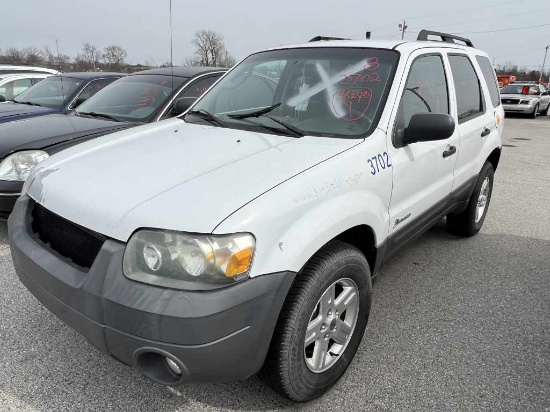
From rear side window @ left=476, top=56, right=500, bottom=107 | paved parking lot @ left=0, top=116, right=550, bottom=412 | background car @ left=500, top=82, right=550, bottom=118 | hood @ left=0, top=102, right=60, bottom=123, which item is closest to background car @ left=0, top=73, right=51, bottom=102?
hood @ left=0, top=102, right=60, bottom=123

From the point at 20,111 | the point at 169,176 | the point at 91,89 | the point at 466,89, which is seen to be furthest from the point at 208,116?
the point at 91,89

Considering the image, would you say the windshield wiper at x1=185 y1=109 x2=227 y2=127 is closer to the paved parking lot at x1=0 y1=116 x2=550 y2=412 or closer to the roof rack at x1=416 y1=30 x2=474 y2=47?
the paved parking lot at x1=0 y1=116 x2=550 y2=412

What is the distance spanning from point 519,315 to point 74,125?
4207mm

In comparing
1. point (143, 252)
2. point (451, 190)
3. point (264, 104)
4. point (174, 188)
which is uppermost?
point (264, 104)

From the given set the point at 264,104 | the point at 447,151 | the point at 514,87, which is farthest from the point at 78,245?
the point at 514,87

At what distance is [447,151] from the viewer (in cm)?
315

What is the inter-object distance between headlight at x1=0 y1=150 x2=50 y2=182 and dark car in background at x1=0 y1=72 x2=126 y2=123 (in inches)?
71.4

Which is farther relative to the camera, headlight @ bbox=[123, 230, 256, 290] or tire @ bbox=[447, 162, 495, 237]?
tire @ bbox=[447, 162, 495, 237]

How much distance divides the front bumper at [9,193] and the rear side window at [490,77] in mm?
4186

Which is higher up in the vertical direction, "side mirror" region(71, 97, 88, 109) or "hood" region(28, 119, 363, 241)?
"hood" region(28, 119, 363, 241)

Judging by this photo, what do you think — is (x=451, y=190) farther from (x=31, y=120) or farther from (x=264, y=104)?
(x=31, y=120)

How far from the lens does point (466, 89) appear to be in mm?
3637

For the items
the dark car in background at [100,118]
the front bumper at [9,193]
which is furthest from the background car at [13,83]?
the front bumper at [9,193]

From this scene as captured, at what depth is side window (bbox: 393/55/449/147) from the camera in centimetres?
264
